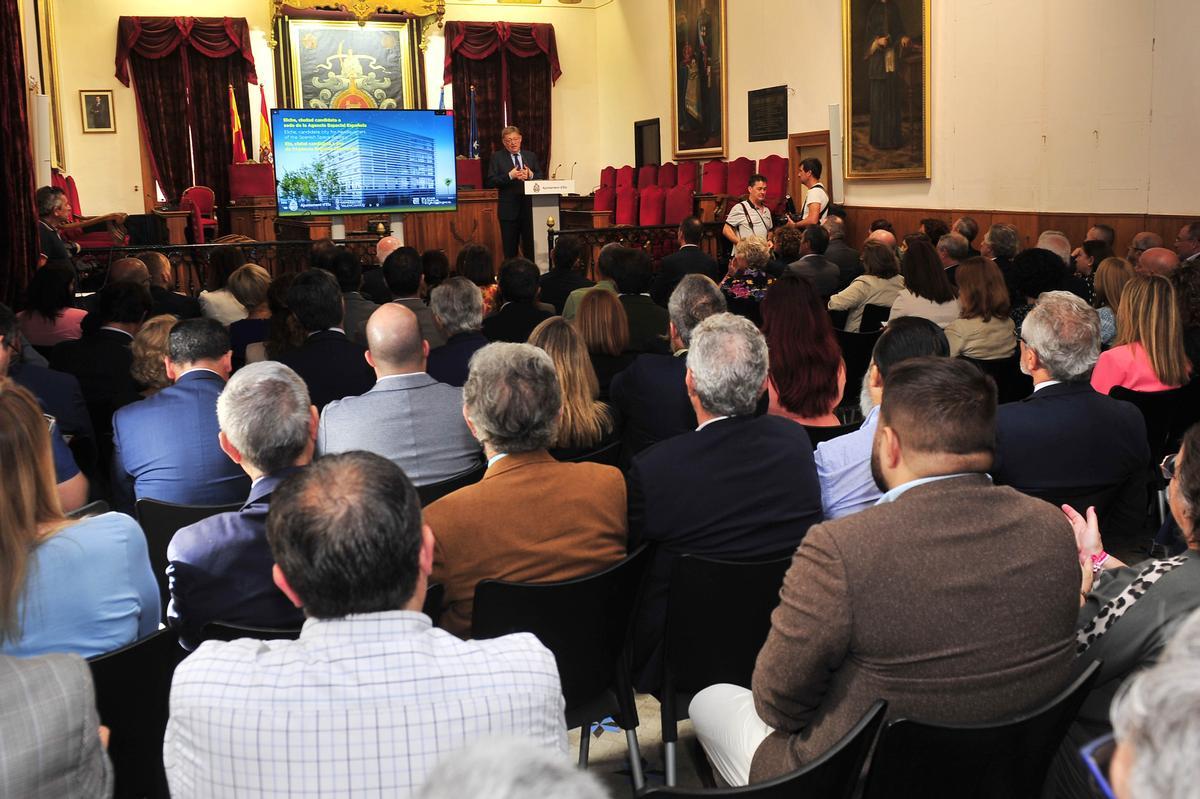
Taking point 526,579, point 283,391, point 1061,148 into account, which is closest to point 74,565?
point 283,391

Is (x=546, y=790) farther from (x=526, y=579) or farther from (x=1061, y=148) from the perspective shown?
(x=1061, y=148)

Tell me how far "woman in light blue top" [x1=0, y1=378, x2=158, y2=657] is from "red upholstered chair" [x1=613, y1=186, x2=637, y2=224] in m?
13.0

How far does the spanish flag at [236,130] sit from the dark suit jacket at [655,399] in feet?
40.2

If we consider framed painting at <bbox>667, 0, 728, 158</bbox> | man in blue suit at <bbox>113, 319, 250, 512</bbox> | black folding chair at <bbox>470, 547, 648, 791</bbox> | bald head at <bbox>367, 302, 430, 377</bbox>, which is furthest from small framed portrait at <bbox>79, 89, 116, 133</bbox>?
black folding chair at <bbox>470, 547, 648, 791</bbox>

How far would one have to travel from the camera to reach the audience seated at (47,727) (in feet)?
4.96

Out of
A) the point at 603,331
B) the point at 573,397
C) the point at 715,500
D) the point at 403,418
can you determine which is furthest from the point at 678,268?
the point at 715,500

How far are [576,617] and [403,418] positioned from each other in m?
1.26

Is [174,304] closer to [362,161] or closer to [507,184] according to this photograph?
[362,161]

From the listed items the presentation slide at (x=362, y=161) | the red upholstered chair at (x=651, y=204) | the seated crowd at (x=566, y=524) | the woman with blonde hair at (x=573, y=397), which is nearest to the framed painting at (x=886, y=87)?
the red upholstered chair at (x=651, y=204)

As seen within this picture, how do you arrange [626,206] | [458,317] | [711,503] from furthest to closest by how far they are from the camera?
1. [626,206]
2. [458,317]
3. [711,503]

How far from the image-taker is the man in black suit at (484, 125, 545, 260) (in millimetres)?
12477

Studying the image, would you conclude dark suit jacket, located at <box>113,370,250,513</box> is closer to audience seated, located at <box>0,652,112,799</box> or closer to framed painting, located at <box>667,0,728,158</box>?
audience seated, located at <box>0,652,112,799</box>

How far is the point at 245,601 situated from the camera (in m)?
2.40

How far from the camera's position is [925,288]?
5.81 m
